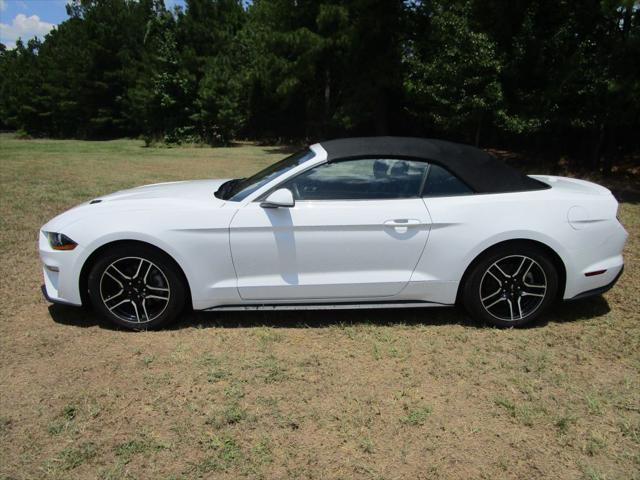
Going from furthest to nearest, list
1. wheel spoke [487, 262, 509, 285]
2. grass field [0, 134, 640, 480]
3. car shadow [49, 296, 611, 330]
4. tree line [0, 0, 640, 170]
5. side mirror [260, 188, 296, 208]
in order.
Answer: tree line [0, 0, 640, 170]
car shadow [49, 296, 611, 330]
wheel spoke [487, 262, 509, 285]
side mirror [260, 188, 296, 208]
grass field [0, 134, 640, 480]

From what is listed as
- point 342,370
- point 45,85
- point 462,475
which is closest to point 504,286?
point 342,370

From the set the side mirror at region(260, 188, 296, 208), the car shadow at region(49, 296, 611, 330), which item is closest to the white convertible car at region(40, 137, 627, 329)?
the side mirror at region(260, 188, 296, 208)

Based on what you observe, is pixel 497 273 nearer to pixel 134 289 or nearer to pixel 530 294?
pixel 530 294

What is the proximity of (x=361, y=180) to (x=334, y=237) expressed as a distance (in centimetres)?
51

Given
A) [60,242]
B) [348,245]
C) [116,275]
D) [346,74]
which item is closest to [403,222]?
[348,245]

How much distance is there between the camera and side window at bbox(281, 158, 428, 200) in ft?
12.2

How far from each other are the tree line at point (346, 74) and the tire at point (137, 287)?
863cm

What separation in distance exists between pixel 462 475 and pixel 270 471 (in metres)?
0.93

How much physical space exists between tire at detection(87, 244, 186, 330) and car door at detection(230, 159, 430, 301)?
53cm

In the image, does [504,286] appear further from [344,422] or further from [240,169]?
[240,169]

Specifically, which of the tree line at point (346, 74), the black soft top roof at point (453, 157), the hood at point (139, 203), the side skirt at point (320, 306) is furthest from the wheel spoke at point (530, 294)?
the tree line at point (346, 74)

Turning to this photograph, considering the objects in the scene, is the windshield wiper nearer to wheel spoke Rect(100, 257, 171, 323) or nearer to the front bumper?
wheel spoke Rect(100, 257, 171, 323)

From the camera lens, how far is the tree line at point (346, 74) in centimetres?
1225

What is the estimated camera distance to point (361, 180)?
3.77 meters
